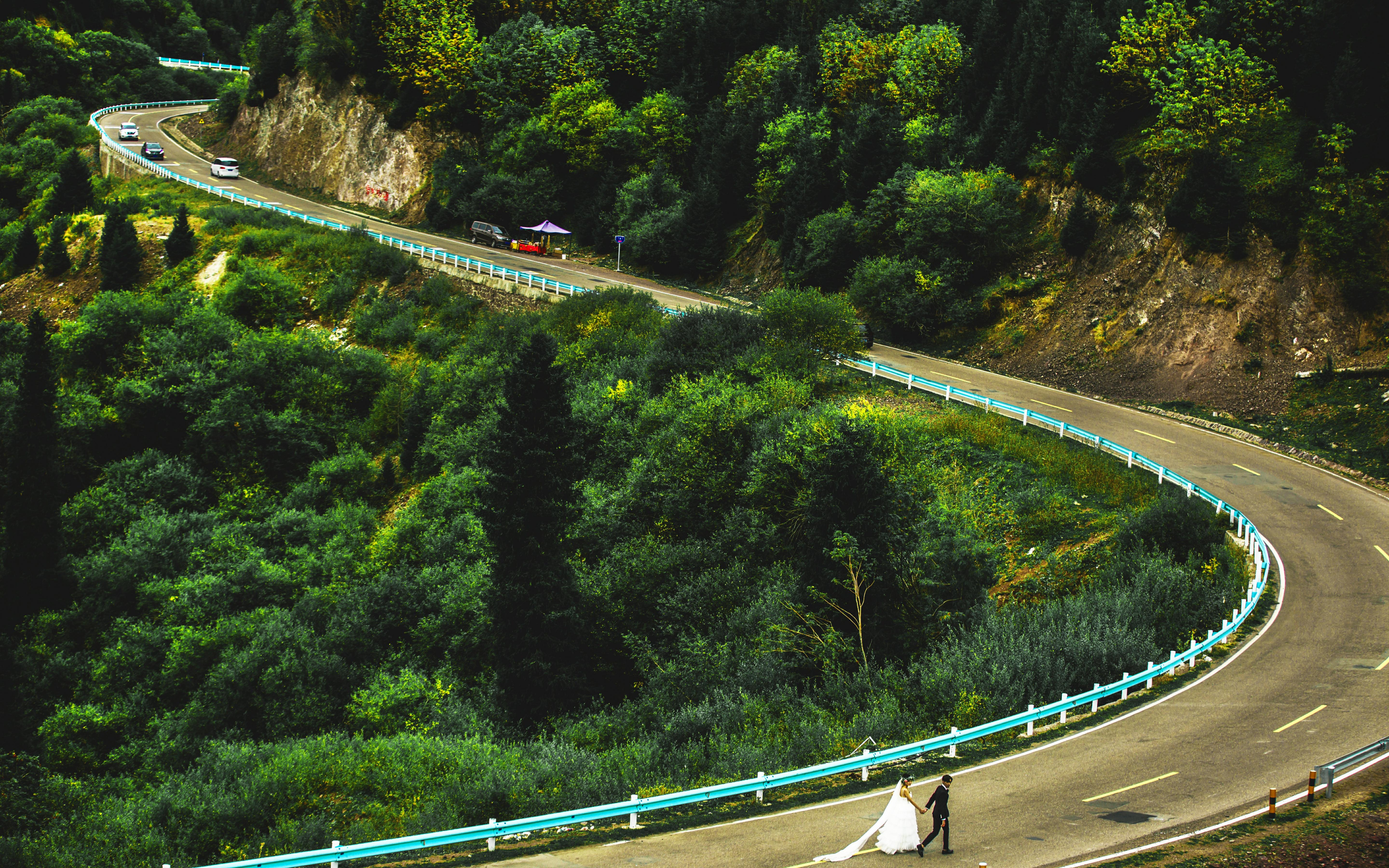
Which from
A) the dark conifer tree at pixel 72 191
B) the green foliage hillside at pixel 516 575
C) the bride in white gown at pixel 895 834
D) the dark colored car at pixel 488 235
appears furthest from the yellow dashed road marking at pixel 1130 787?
the dark conifer tree at pixel 72 191

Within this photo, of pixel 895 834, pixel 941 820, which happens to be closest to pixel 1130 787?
pixel 941 820

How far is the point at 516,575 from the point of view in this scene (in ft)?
91.1

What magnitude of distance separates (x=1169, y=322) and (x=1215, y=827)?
29260 mm

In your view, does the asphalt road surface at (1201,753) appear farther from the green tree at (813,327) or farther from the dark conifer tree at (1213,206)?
the green tree at (813,327)

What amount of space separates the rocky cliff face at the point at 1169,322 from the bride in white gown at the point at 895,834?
28.0m

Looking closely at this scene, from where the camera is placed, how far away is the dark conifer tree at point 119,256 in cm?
5906

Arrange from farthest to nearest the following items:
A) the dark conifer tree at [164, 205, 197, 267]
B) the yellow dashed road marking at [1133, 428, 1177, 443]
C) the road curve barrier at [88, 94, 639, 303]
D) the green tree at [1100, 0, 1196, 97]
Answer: the dark conifer tree at [164, 205, 197, 267], the road curve barrier at [88, 94, 639, 303], the green tree at [1100, 0, 1196, 97], the yellow dashed road marking at [1133, 428, 1177, 443]

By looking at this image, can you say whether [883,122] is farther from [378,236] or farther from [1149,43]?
[378,236]

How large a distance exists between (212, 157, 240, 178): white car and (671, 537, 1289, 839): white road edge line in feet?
249

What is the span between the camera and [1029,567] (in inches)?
1076

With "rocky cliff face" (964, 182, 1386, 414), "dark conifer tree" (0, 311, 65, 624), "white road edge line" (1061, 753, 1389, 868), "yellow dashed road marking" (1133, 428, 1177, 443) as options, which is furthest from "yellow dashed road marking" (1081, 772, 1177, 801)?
"dark conifer tree" (0, 311, 65, 624)

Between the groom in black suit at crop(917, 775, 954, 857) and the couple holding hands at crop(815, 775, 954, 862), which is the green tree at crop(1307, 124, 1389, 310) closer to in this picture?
the groom in black suit at crop(917, 775, 954, 857)

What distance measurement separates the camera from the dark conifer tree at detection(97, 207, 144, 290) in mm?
59062

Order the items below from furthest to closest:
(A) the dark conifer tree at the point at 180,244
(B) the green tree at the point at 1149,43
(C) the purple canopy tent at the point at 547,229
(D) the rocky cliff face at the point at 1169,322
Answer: (C) the purple canopy tent at the point at 547,229
(A) the dark conifer tree at the point at 180,244
(B) the green tree at the point at 1149,43
(D) the rocky cliff face at the point at 1169,322
